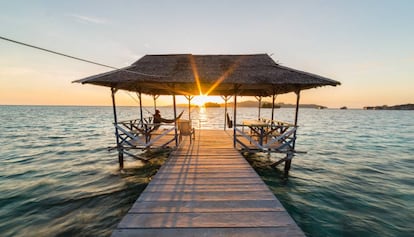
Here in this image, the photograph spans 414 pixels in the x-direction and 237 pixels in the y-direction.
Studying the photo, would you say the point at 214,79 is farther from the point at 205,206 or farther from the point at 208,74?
the point at 205,206

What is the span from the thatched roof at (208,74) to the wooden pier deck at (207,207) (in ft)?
12.1

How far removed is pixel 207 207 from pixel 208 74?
581 centimetres

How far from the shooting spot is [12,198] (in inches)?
228

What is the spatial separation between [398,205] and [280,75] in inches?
243

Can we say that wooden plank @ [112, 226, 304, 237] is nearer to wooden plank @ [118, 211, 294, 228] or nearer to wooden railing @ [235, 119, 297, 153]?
wooden plank @ [118, 211, 294, 228]

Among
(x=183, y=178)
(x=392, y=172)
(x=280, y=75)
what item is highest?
(x=280, y=75)

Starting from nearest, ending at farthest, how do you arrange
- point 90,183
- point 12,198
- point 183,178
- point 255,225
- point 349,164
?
point 255,225 < point 183,178 < point 12,198 < point 90,183 < point 349,164

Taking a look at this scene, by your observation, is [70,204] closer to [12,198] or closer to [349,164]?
[12,198]

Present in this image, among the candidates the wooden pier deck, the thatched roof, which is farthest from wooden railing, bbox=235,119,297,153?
the wooden pier deck

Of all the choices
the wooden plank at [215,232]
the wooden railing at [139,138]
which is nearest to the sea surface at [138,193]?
the wooden railing at [139,138]

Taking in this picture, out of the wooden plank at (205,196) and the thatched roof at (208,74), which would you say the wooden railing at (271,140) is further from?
the wooden plank at (205,196)

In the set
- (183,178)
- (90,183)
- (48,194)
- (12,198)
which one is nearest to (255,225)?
(183,178)

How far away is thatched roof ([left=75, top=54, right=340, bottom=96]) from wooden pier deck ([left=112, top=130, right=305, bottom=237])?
3.69 m

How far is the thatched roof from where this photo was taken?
6.64 m
